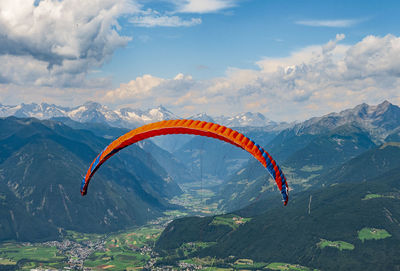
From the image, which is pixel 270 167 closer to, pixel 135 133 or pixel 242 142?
pixel 242 142

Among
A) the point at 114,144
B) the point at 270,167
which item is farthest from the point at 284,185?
the point at 114,144

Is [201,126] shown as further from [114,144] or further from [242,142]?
[114,144]

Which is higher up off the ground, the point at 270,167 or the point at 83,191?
the point at 270,167

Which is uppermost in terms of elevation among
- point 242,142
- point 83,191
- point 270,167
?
point 242,142

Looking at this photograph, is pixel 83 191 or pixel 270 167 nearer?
pixel 270 167

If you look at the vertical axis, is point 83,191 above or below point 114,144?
below

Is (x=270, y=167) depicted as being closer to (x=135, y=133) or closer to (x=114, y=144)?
(x=135, y=133)

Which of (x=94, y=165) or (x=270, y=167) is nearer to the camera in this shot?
(x=270, y=167)

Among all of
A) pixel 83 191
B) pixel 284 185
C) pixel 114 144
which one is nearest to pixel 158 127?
pixel 114 144
